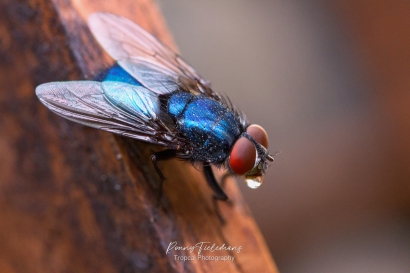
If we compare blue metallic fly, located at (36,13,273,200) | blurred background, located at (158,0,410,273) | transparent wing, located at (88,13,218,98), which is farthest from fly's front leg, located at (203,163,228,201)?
blurred background, located at (158,0,410,273)

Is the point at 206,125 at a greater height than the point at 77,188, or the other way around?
the point at 206,125

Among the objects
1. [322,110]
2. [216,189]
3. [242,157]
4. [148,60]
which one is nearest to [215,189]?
[216,189]

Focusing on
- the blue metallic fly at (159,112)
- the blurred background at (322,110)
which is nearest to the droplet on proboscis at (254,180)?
the blue metallic fly at (159,112)

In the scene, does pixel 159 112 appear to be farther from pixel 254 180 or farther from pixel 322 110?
pixel 322 110

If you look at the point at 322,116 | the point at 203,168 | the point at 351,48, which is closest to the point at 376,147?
the point at 322,116

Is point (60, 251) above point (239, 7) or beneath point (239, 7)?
beneath

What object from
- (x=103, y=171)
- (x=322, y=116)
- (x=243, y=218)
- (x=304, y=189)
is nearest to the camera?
(x=103, y=171)

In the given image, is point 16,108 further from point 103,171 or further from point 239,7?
point 239,7

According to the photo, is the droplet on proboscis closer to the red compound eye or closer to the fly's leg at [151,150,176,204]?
the red compound eye
